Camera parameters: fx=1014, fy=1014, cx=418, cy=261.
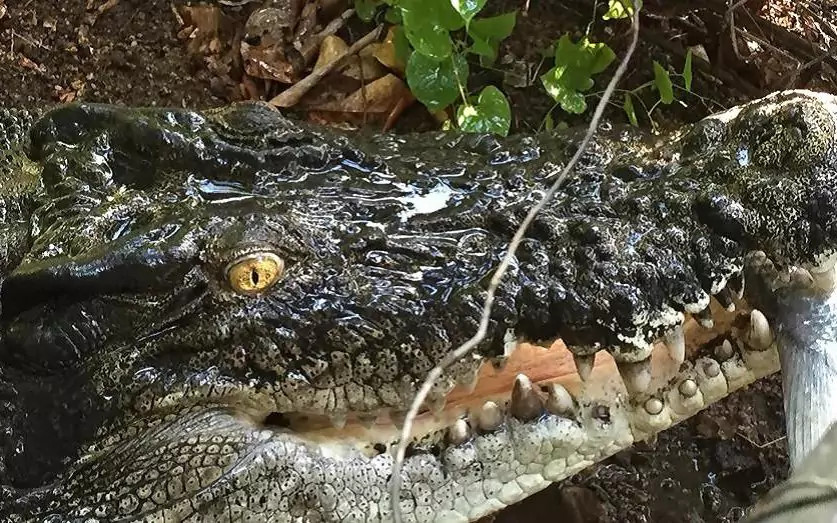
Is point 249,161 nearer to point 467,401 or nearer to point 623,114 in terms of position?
point 467,401

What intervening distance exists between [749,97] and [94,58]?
245cm

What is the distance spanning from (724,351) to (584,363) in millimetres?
291

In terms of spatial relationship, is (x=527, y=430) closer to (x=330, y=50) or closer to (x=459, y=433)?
(x=459, y=433)

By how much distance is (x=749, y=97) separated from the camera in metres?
3.48

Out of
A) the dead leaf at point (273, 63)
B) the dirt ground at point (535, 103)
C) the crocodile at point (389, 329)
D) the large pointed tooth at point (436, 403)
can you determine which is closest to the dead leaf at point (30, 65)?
the dirt ground at point (535, 103)

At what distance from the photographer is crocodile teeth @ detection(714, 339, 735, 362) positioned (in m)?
1.90

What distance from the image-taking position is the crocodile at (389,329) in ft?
5.78

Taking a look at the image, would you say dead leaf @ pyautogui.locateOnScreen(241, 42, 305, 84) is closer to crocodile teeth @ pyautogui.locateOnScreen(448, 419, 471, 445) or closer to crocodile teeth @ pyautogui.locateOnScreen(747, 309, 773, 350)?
crocodile teeth @ pyautogui.locateOnScreen(448, 419, 471, 445)

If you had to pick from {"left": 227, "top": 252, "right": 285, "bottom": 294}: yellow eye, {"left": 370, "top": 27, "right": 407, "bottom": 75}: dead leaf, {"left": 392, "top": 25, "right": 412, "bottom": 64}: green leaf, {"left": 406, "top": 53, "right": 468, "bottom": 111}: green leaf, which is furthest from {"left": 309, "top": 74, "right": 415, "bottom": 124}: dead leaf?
{"left": 227, "top": 252, "right": 285, "bottom": 294}: yellow eye

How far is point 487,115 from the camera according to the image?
323 centimetres

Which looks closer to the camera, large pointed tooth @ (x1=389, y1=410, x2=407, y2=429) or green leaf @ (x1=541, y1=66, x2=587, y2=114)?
large pointed tooth @ (x1=389, y1=410, x2=407, y2=429)

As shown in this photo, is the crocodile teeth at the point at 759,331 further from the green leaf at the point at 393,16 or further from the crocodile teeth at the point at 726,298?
→ the green leaf at the point at 393,16

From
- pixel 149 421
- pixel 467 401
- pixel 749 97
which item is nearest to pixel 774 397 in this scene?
pixel 749 97

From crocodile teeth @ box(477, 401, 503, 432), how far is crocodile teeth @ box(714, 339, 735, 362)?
1.39 ft
